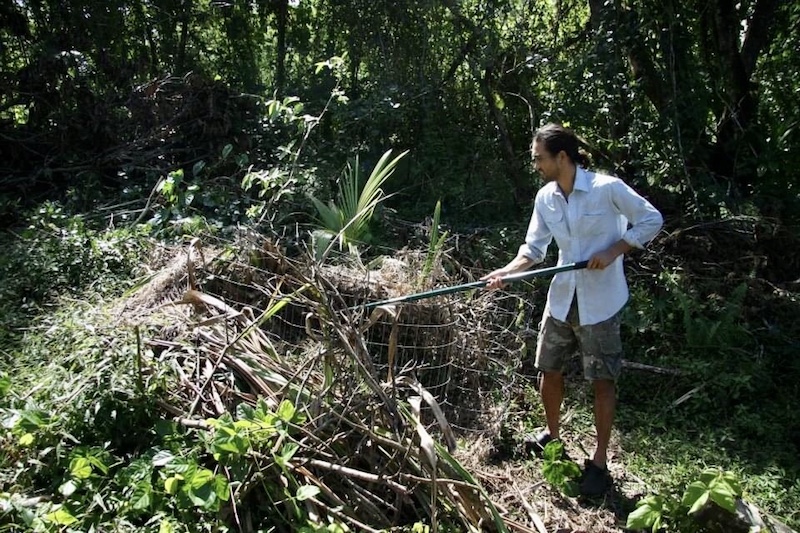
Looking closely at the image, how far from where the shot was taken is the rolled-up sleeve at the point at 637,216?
295 centimetres

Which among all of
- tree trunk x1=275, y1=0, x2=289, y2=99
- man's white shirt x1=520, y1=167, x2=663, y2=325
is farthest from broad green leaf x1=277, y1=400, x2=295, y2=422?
tree trunk x1=275, y1=0, x2=289, y2=99

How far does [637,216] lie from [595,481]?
1185 millimetres

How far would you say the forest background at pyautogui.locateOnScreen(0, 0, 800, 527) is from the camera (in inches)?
170

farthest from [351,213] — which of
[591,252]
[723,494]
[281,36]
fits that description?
[281,36]

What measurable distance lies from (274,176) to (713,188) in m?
3.19

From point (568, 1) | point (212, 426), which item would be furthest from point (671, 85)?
point (212, 426)

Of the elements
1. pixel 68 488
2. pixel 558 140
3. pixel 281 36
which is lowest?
pixel 68 488

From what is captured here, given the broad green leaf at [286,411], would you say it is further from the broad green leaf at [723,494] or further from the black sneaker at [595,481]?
the broad green leaf at [723,494]

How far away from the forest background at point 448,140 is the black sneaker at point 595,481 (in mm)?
393

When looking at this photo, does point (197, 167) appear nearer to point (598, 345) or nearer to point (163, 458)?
point (163, 458)

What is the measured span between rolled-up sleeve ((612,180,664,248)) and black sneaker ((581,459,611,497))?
1.03 metres

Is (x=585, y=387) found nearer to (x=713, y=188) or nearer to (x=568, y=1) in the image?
(x=713, y=188)

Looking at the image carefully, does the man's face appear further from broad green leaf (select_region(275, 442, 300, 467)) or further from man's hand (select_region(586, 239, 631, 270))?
broad green leaf (select_region(275, 442, 300, 467))

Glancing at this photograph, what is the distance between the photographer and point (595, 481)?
3.16 metres
